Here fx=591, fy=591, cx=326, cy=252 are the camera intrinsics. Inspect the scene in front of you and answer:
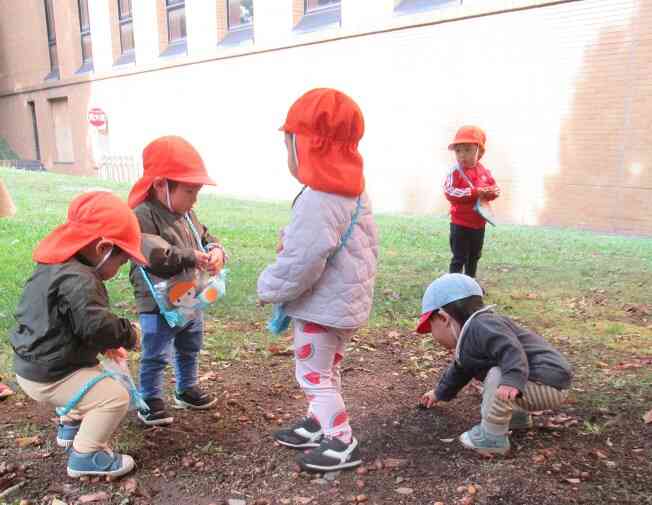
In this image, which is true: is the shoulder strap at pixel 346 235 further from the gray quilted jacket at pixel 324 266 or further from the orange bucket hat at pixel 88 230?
the orange bucket hat at pixel 88 230

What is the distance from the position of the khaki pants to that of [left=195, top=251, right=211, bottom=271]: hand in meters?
0.74

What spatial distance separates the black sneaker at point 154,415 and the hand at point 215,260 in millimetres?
793

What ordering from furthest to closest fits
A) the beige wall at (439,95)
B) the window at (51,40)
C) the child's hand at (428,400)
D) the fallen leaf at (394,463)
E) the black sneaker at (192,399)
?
the window at (51,40), the beige wall at (439,95), the black sneaker at (192,399), the child's hand at (428,400), the fallen leaf at (394,463)

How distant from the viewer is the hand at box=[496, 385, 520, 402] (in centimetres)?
271

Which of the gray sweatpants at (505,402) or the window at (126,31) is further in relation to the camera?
the window at (126,31)

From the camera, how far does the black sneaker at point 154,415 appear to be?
10.9ft

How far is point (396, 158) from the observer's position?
50.4 ft

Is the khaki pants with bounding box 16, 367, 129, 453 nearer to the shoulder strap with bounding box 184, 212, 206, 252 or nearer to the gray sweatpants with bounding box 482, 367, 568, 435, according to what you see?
the shoulder strap with bounding box 184, 212, 206, 252

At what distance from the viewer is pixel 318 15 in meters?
16.8

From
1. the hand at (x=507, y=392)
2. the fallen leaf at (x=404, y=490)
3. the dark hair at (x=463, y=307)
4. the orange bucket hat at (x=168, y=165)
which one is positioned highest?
the orange bucket hat at (x=168, y=165)

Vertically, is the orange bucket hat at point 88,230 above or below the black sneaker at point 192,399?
above

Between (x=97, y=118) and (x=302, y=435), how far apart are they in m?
23.8

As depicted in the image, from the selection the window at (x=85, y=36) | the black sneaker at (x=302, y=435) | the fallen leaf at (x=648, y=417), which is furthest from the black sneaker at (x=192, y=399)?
the window at (x=85, y=36)

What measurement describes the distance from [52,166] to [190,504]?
30.0 metres
